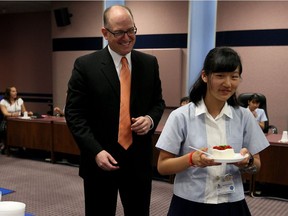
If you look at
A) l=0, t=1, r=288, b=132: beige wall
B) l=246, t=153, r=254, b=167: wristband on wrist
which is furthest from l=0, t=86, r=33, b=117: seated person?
l=246, t=153, r=254, b=167: wristband on wrist

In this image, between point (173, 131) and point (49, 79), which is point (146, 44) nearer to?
point (49, 79)

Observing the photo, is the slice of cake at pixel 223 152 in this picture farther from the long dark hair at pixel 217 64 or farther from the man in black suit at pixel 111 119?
the man in black suit at pixel 111 119

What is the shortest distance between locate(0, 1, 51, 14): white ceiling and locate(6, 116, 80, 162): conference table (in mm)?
3749

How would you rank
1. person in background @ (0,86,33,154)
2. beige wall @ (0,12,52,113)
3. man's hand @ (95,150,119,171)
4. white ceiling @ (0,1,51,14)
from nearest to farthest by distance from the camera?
man's hand @ (95,150,119,171)
person in background @ (0,86,33,154)
white ceiling @ (0,1,51,14)
beige wall @ (0,12,52,113)

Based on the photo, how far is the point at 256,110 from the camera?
5.01 meters

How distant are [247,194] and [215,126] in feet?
10.7

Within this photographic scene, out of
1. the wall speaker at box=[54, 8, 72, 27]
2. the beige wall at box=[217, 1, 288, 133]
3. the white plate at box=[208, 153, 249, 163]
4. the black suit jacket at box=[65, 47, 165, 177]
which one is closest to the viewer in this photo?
the white plate at box=[208, 153, 249, 163]

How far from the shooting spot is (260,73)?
20.8 ft

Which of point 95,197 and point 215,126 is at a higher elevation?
point 215,126

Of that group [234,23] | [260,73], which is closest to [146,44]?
[234,23]

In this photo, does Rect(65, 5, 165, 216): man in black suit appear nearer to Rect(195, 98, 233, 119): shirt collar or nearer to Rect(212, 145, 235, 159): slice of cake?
Rect(195, 98, 233, 119): shirt collar

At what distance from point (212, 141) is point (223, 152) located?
0.36 ft

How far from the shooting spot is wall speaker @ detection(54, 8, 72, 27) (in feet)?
26.4

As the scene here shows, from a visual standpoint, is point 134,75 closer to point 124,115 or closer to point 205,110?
point 124,115
